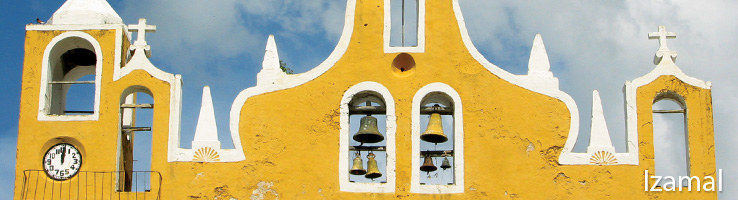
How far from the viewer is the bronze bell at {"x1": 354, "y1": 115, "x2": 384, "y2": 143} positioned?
2670cm

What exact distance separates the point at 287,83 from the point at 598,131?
529 centimetres

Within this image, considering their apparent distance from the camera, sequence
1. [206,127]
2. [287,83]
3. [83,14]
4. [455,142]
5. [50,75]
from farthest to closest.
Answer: [83,14] → [50,75] → [287,83] → [206,127] → [455,142]

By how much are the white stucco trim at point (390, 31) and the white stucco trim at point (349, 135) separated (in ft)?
2.32

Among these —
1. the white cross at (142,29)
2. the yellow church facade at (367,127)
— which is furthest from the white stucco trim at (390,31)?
the white cross at (142,29)

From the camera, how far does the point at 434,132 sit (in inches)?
1038

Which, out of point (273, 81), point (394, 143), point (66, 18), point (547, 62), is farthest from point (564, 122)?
point (66, 18)

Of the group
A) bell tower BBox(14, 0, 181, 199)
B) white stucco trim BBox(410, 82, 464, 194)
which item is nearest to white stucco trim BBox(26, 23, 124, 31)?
bell tower BBox(14, 0, 181, 199)

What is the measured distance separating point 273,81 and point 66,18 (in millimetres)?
3958

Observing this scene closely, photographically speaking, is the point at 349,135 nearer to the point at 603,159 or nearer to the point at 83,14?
the point at 603,159

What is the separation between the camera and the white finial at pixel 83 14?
27.5 metres

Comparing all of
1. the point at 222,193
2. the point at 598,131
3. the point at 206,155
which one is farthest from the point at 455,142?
the point at 206,155

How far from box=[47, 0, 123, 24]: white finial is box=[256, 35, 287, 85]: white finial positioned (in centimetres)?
301

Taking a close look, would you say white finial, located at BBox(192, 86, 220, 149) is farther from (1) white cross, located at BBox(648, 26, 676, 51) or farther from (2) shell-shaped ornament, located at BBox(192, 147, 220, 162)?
(1) white cross, located at BBox(648, 26, 676, 51)

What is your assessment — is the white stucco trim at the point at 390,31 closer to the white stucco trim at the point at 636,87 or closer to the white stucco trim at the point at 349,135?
the white stucco trim at the point at 349,135
